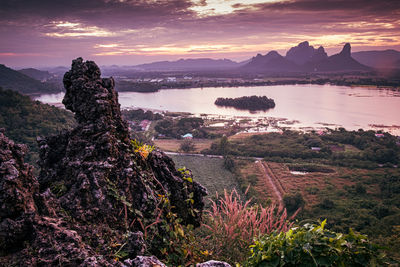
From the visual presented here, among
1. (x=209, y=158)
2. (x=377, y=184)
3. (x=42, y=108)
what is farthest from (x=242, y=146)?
(x=42, y=108)

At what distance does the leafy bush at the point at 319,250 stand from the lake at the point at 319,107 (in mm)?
50227

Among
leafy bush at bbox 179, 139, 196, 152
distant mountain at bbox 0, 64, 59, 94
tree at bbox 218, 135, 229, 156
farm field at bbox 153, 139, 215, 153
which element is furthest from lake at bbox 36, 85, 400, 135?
leafy bush at bbox 179, 139, 196, 152

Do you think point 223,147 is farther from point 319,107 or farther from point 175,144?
point 319,107

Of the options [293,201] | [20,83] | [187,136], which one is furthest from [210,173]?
[20,83]

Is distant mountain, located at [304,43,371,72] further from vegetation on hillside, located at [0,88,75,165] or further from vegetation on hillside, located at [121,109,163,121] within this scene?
vegetation on hillside, located at [0,88,75,165]

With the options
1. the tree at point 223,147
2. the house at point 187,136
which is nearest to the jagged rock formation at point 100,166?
the tree at point 223,147

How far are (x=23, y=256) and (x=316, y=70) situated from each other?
642 feet

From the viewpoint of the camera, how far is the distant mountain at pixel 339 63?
547 ft

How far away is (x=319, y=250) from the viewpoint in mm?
2281

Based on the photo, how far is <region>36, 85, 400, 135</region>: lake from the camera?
2008 inches

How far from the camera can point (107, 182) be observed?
3035mm

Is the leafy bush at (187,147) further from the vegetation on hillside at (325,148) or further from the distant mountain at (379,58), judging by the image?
the distant mountain at (379,58)

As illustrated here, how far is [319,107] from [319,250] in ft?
231

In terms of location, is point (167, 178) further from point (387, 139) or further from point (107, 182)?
point (387, 139)
